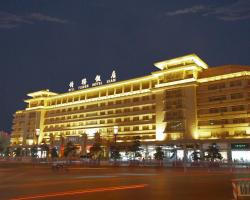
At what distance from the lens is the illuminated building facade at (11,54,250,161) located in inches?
2440

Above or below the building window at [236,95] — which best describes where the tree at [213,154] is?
below

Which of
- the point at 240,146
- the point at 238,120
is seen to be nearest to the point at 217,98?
the point at 238,120

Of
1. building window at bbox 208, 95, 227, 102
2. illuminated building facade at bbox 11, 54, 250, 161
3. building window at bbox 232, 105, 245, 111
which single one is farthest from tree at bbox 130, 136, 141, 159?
building window at bbox 232, 105, 245, 111

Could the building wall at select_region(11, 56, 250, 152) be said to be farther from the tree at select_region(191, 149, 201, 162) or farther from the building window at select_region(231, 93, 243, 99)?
the tree at select_region(191, 149, 201, 162)

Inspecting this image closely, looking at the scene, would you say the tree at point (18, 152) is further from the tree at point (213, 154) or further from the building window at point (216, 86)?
the tree at point (213, 154)

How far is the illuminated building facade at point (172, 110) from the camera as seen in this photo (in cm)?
6197

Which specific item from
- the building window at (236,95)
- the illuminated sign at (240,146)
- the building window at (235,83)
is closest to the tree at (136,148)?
the illuminated sign at (240,146)

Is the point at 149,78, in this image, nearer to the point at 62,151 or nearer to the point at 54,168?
the point at 62,151

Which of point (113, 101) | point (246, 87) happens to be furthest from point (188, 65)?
point (113, 101)

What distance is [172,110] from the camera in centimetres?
7069

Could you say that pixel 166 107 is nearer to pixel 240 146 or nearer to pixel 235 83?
pixel 235 83

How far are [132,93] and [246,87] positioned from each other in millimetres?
31755

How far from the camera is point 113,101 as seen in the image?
87.9 metres

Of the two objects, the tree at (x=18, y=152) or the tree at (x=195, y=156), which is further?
the tree at (x=18, y=152)
